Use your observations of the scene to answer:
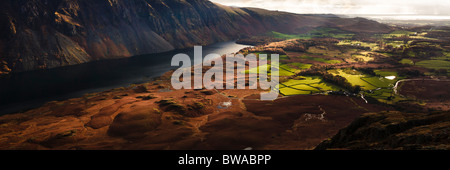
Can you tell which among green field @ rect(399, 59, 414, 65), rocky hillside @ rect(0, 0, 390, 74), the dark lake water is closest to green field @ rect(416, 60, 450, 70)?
green field @ rect(399, 59, 414, 65)

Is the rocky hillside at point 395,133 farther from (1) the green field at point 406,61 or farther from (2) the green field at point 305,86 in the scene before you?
(1) the green field at point 406,61

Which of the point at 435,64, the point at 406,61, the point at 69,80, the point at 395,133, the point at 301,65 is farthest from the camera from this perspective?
the point at 301,65

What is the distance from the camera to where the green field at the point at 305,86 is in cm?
7438

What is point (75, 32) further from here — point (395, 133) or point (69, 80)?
point (395, 133)

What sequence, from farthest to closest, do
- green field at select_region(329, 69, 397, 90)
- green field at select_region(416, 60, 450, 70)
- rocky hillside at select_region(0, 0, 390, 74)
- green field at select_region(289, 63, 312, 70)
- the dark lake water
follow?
1. green field at select_region(289, 63, 312, 70)
2. rocky hillside at select_region(0, 0, 390, 74)
3. green field at select_region(416, 60, 450, 70)
4. green field at select_region(329, 69, 397, 90)
5. the dark lake water

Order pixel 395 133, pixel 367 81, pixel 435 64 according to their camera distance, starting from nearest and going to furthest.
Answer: pixel 395 133, pixel 367 81, pixel 435 64

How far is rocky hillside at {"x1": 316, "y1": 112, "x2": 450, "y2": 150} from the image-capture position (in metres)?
19.7

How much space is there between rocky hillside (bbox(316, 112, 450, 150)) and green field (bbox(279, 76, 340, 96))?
Answer: 43479mm

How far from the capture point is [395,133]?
24703 mm

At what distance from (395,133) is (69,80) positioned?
333 feet

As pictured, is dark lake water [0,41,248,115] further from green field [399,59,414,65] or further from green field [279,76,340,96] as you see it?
green field [399,59,414,65]

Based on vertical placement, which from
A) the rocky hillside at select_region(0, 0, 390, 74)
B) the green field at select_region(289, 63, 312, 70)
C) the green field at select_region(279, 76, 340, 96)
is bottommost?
the green field at select_region(279, 76, 340, 96)

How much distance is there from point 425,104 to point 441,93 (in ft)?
45.9

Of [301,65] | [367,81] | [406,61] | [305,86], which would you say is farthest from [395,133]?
[406,61]
